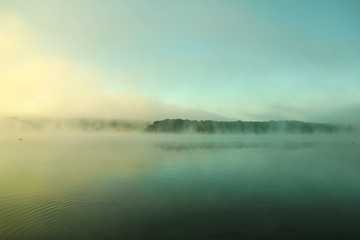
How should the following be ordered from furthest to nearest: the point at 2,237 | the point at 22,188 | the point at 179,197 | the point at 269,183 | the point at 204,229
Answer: the point at 269,183 → the point at 22,188 → the point at 179,197 → the point at 204,229 → the point at 2,237

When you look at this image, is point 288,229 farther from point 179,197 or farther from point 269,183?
point 269,183

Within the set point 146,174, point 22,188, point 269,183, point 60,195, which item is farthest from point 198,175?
point 22,188

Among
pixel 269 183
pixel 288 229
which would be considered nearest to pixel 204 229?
pixel 288 229

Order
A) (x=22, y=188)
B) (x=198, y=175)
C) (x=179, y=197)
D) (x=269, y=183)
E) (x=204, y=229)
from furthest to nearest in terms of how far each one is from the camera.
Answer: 1. (x=198, y=175)
2. (x=269, y=183)
3. (x=22, y=188)
4. (x=179, y=197)
5. (x=204, y=229)

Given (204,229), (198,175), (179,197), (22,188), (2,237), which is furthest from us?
(198,175)

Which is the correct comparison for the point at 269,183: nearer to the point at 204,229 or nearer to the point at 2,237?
the point at 204,229

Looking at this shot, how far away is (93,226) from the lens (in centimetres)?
1149

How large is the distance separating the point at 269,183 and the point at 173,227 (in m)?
11.9

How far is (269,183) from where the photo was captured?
69.9 ft

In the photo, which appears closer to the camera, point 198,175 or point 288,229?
point 288,229

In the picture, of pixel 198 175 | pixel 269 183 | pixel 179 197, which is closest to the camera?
pixel 179 197

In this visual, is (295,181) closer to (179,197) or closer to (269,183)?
(269,183)

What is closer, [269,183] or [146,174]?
[269,183]

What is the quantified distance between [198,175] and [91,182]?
8731mm
